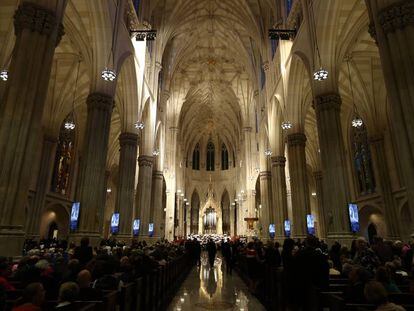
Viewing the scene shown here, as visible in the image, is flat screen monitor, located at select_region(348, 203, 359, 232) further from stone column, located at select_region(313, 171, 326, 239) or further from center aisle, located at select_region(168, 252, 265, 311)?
stone column, located at select_region(313, 171, 326, 239)

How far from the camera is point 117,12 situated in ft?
46.9

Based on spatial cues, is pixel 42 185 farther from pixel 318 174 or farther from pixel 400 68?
pixel 318 174

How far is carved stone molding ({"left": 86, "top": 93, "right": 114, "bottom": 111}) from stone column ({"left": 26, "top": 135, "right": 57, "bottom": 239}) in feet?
34.6

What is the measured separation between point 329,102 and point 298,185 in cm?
613

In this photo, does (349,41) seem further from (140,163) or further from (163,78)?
(163,78)

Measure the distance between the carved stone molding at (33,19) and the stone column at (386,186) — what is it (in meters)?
21.3

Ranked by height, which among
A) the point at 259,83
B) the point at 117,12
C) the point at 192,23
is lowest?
the point at 117,12

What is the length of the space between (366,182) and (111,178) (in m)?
30.3

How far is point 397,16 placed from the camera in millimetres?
7641

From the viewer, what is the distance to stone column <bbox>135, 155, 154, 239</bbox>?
67.3 ft

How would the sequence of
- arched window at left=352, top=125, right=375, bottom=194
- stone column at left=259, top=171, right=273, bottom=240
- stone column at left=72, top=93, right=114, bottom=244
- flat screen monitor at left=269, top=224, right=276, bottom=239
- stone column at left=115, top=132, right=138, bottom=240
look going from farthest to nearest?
stone column at left=259, top=171, right=273, bottom=240 → flat screen monitor at left=269, top=224, right=276, bottom=239 → arched window at left=352, top=125, right=375, bottom=194 → stone column at left=115, top=132, right=138, bottom=240 → stone column at left=72, top=93, right=114, bottom=244

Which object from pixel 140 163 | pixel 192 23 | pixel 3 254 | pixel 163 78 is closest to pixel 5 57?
pixel 140 163

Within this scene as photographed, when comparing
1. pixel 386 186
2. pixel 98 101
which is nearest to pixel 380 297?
pixel 98 101

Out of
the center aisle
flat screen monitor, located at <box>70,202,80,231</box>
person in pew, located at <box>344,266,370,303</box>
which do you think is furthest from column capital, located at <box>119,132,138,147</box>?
person in pew, located at <box>344,266,370,303</box>
